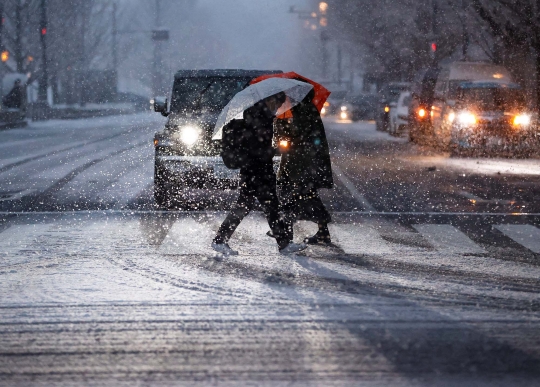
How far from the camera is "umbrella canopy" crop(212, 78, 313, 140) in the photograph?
8672 millimetres

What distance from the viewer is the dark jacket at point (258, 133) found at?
871 cm

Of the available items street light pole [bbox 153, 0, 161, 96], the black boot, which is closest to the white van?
the black boot

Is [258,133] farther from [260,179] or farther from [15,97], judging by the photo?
[15,97]

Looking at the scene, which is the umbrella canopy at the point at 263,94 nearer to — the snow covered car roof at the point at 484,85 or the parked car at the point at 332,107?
the snow covered car roof at the point at 484,85

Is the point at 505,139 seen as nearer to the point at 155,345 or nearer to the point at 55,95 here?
the point at 155,345

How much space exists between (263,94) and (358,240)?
7.28 ft

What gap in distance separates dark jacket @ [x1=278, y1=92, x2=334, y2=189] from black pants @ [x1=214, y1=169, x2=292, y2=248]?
0.45 m

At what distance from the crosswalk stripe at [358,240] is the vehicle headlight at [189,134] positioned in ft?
8.04

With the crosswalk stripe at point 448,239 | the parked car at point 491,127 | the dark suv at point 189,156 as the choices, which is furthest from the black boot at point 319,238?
the parked car at point 491,127

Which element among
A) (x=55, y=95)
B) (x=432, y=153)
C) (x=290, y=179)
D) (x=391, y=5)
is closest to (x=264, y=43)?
(x=55, y=95)

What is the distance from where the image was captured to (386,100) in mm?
36688

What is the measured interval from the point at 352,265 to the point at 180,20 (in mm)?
113061

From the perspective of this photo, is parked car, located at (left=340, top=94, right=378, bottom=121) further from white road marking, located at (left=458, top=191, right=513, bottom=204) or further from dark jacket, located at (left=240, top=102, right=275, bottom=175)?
dark jacket, located at (left=240, top=102, right=275, bottom=175)

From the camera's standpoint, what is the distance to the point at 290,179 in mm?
9430
